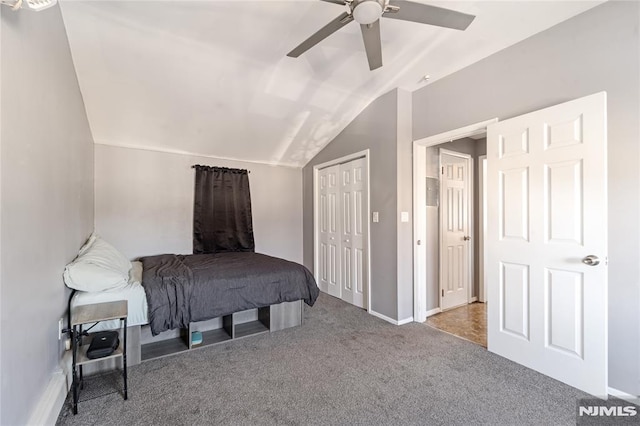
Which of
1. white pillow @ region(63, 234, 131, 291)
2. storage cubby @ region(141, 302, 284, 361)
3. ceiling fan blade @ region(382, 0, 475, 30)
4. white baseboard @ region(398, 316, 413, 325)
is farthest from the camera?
white baseboard @ region(398, 316, 413, 325)

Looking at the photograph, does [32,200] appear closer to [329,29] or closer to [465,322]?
[329,29]

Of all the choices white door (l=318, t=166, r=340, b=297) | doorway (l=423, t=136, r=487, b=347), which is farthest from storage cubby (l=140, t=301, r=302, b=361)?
doorway (l=423, t=136, r=487, b=347)

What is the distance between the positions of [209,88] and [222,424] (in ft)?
9.71

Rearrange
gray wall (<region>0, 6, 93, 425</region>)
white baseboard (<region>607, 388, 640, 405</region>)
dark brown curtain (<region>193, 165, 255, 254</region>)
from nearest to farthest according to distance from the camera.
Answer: gray wall (<region>0, 6, 93, 425</region>)
white baseboard (<region>607, 388, 640, 405</region>)
dark brown curtain (<region>193, 165, 255, 254</region>)

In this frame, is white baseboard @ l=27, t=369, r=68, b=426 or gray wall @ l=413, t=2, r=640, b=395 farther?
gray wall @ l=413, t=2, r=640, b=395

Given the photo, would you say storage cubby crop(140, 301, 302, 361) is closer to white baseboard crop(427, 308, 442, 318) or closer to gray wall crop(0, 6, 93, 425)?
gray wall crop(0, 6, 93, 425)

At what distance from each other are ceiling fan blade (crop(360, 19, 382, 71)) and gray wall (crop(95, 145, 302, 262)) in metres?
3.01

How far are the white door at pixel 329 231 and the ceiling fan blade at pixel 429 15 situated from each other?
258 centimetres

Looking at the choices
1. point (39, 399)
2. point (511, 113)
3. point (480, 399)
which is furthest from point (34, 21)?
point (480, 399)

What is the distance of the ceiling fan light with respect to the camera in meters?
1.51

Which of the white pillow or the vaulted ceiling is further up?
the vaulted ceiling

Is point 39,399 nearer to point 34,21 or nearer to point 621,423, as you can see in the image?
point 34,21

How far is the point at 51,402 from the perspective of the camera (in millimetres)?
1611

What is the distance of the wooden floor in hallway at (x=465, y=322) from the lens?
9.57 ft
